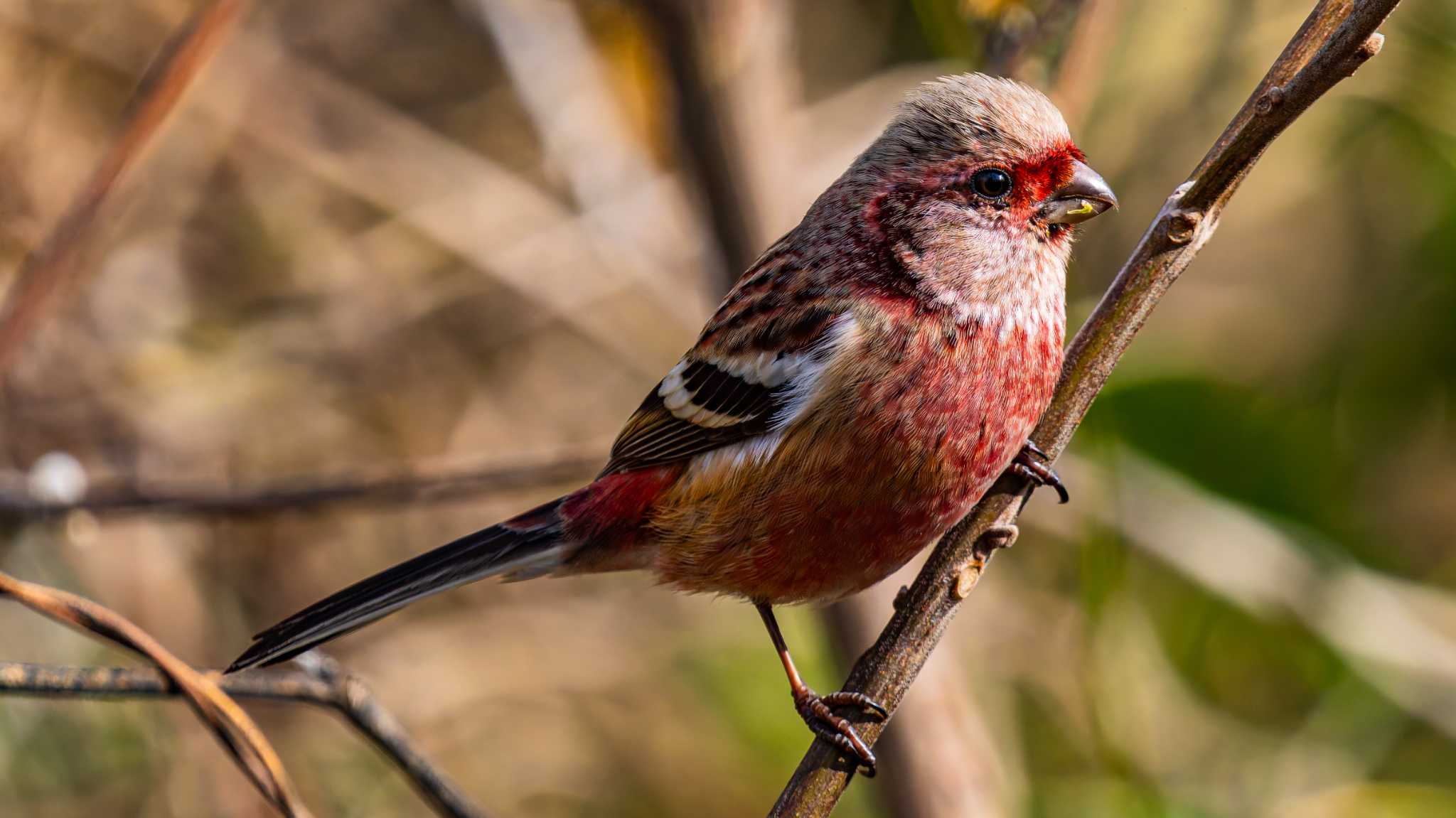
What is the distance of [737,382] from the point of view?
353 centimetres

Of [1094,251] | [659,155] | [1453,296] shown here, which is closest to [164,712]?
[659,155]

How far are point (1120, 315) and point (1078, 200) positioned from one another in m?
0.75

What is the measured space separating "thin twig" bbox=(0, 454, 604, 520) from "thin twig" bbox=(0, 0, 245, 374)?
0.61m

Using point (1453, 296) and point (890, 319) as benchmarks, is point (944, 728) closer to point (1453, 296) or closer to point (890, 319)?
point (890, 319)

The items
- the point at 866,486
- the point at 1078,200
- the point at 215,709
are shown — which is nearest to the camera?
the point at 215,709

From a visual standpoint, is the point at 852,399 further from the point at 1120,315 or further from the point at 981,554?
the point at 1120,315

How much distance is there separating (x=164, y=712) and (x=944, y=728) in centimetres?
314

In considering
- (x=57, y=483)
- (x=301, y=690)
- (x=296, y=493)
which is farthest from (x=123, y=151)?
(x=301, y=690)

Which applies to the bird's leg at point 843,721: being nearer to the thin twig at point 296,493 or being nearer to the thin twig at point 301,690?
the thin twig at point 301,690

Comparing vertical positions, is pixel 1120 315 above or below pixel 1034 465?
above

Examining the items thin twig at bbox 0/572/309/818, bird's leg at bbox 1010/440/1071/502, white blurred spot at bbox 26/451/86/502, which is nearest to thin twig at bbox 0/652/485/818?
thin twig at bbox 0/572/309/818

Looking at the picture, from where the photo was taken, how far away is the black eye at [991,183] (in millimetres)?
3326

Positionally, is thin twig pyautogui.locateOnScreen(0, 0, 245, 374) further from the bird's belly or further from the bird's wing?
the bird's belly

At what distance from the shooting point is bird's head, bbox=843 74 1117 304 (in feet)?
10.8
